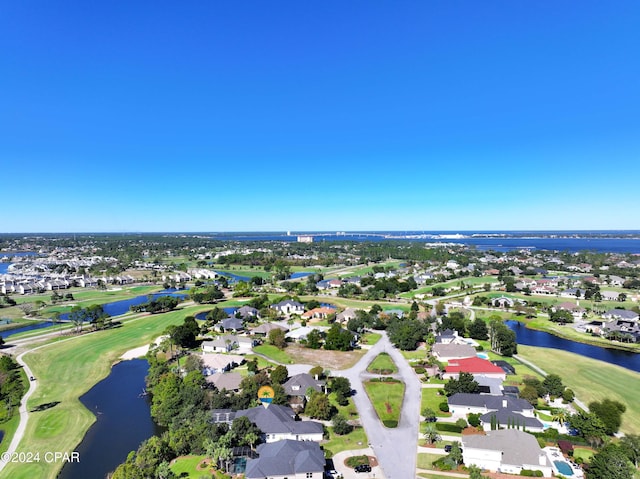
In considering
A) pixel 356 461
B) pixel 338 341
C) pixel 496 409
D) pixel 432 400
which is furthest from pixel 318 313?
pixel 356 461

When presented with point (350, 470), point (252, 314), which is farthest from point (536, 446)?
point (252, 314)

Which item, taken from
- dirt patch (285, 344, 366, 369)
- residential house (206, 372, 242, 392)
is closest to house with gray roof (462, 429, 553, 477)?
dirt patch (285, 344, 366, 369)

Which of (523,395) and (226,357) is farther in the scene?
(226,357)

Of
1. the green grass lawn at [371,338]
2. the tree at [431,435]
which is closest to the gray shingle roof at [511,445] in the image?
the tree at [431,435]

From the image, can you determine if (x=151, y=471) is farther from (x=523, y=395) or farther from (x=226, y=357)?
(x=523, y=395)

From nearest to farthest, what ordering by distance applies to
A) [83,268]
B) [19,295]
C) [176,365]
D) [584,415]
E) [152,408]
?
[584,415] < [152,408] < [176,365] < [19,295] < [83,268]
